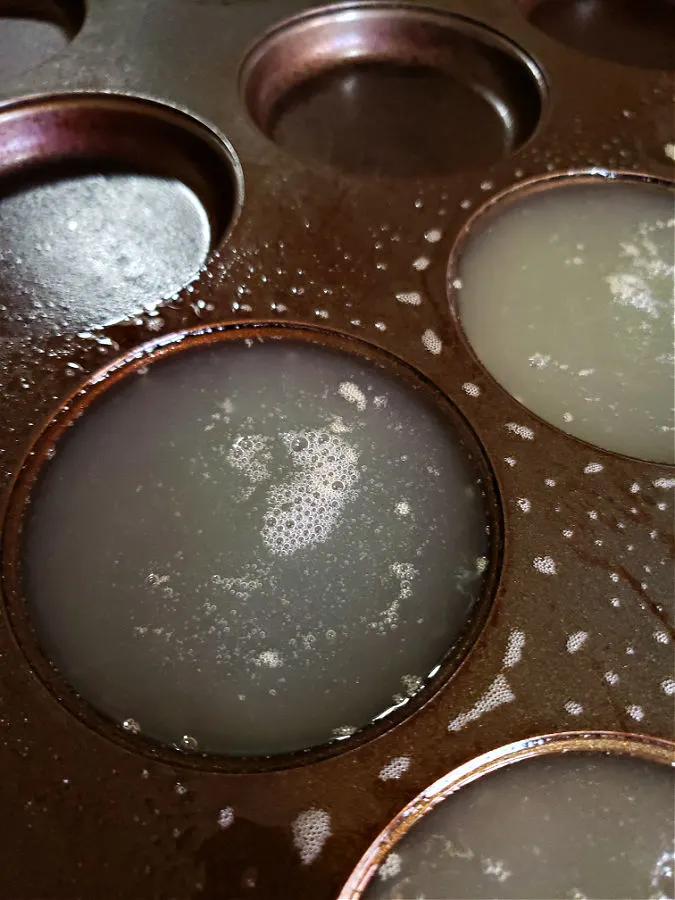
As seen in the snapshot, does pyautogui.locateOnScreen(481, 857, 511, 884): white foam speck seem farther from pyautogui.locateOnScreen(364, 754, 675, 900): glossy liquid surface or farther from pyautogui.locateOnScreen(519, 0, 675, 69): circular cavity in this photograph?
pyautogui.locateOnScreen(519, 0, 675, 69): circular cavity

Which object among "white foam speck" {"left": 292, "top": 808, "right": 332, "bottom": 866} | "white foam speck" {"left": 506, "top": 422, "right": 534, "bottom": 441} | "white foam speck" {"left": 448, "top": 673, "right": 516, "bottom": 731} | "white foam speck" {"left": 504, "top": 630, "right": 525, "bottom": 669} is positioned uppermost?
"white foam speck" {"left": 506, "top": 422, "right": 534, "bottom": 441}

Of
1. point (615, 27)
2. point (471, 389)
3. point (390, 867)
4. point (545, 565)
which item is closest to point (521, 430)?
point (471, 389)

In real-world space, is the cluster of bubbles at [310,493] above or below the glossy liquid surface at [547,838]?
above

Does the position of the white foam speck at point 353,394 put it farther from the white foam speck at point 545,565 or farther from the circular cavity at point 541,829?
the circular cavity at point 541,829

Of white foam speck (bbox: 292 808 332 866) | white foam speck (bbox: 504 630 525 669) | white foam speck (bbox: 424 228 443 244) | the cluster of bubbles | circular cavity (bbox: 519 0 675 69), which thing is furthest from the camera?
circular cavity (bbox: 519 0 675 69)

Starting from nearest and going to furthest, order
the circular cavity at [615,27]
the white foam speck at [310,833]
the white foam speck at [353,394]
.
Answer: the white foam speck at [310,833]
the white foam speck at [353,394]
the circular cavity at [615,27]

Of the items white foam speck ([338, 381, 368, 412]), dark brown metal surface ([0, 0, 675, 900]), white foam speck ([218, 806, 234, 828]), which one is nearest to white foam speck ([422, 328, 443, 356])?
dark brown metal surface ([0, 0, 675, 900])

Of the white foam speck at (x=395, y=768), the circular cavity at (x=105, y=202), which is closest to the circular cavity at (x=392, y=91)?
the circular cavity at (x=105, y=202)

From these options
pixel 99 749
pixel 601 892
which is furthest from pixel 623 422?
pixel 99 749

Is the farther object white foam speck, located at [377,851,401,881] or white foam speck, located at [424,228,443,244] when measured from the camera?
white foam speck, located at [424,228,443,244]
